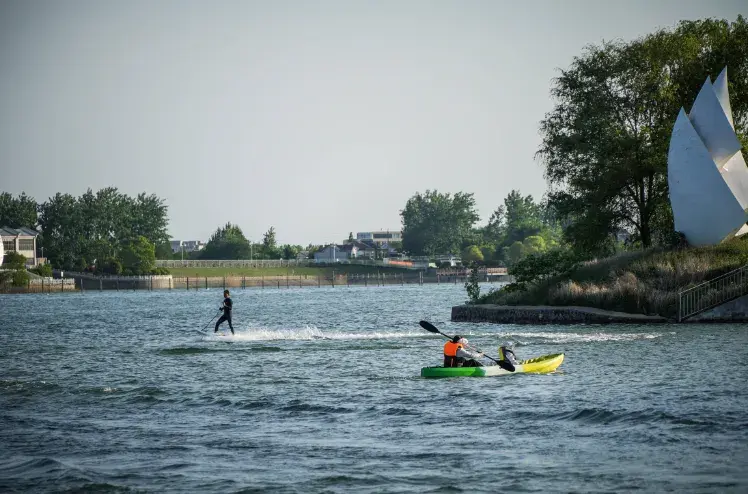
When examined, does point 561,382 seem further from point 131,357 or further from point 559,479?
point 131,357

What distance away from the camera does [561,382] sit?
31.5 m

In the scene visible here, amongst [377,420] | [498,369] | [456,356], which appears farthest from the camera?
[498,369]

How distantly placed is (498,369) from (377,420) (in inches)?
356

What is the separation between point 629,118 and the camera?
67812mm

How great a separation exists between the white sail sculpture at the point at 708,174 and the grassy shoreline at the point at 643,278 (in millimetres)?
1521

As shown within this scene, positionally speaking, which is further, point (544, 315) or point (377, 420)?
point (544, 315)

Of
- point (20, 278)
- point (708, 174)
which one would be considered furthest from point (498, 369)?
point (20, 278)

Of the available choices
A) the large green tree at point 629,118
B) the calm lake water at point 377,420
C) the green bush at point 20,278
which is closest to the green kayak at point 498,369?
the calm lake water at point 377,420

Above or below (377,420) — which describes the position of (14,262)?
above

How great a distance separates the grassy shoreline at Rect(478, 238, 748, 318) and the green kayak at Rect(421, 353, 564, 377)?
20524 mm

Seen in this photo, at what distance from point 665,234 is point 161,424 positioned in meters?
46.5

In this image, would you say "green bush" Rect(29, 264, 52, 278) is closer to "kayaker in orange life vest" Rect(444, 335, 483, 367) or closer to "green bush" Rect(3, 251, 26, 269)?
"green bush" Rect(3, 251, 26, 269)

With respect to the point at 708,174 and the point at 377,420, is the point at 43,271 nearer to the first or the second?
the point at 708,174

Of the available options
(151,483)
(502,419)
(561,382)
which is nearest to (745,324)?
(561,382)
